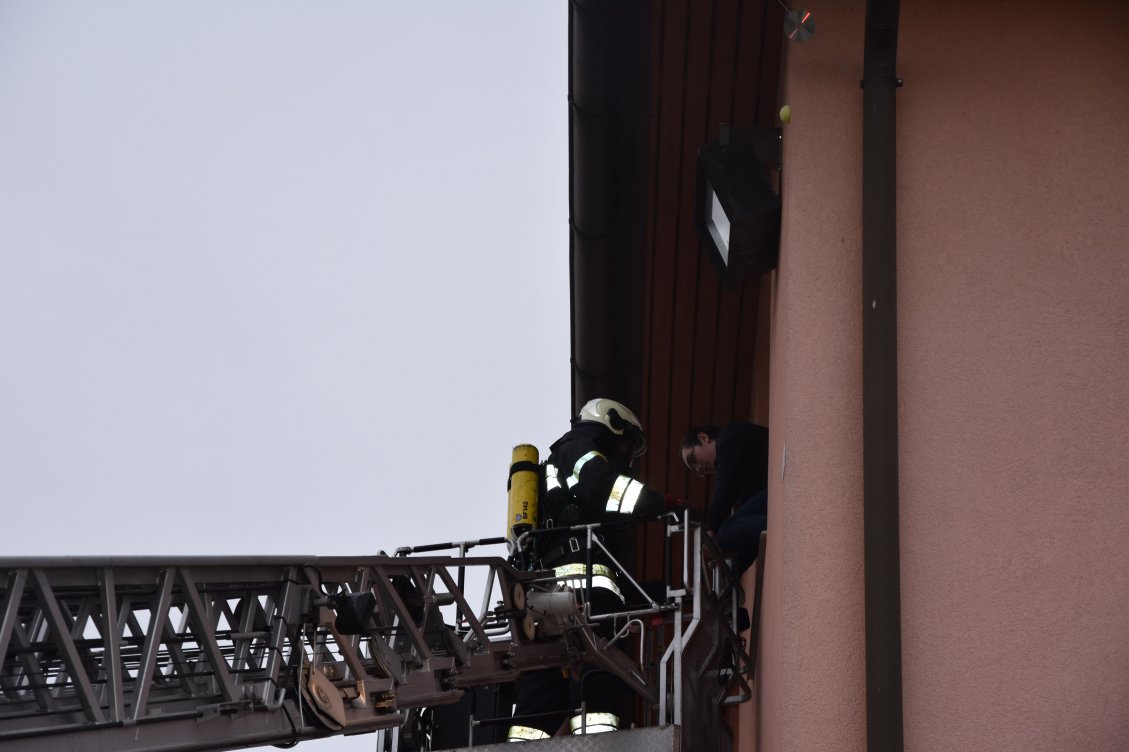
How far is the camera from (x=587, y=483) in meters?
7.68

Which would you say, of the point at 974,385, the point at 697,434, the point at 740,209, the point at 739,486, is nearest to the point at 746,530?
the point at 739,486

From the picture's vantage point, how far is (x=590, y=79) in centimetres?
771

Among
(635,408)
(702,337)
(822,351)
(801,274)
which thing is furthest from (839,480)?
(635,408)

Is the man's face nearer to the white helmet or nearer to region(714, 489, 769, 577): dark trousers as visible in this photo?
the white helmet

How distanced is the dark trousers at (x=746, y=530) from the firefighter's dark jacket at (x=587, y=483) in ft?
1.28

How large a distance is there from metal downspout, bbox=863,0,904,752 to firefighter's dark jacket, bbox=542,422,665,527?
247cm

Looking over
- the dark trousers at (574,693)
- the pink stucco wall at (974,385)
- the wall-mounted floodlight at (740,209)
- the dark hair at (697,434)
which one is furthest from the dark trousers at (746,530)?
the wall-mounted floodlight at (740,209)

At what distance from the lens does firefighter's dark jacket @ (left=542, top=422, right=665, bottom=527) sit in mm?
7511

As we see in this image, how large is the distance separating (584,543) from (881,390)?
2875 mm

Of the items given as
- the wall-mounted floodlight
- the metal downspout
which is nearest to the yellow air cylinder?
the wall-mounted floodlight

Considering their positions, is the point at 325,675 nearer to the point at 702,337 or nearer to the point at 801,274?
the point at 801,274

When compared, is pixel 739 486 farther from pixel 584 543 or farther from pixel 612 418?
pixel 612 418

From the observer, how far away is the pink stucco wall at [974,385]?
493 centimetres

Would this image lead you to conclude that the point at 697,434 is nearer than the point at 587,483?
No
